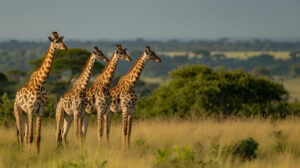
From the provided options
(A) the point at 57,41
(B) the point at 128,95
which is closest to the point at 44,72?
(A) the point at 57,41

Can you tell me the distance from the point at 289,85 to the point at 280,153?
10244 centimetres

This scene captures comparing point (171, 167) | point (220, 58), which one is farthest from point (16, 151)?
point (220, 58)

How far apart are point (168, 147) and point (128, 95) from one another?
5.69 feet

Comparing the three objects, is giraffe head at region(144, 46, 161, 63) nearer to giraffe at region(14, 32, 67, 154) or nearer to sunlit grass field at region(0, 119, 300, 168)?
sunlit grass field at region(0, 119, 300, 168)

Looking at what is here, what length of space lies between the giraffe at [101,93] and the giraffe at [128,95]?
342 millimetres

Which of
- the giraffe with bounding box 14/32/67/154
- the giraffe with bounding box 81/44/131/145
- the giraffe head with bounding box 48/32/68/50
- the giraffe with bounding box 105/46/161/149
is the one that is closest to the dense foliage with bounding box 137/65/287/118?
the giraffe with bounding box 105/46/161/149

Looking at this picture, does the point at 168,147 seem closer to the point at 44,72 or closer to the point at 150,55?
the point at 150,55

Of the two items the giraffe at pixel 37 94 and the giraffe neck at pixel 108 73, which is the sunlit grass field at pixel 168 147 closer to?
the giraffe at pixel 37 94

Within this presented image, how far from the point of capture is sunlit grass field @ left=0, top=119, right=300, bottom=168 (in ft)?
29.3

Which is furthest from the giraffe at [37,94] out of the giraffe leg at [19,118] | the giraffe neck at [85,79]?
the giraffe neck at [85,79]

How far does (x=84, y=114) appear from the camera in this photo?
34.1ft

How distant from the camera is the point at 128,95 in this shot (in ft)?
36.0

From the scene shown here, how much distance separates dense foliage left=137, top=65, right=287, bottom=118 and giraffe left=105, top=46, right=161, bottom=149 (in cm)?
1622

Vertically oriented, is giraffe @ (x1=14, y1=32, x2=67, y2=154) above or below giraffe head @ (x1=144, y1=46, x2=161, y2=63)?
below
